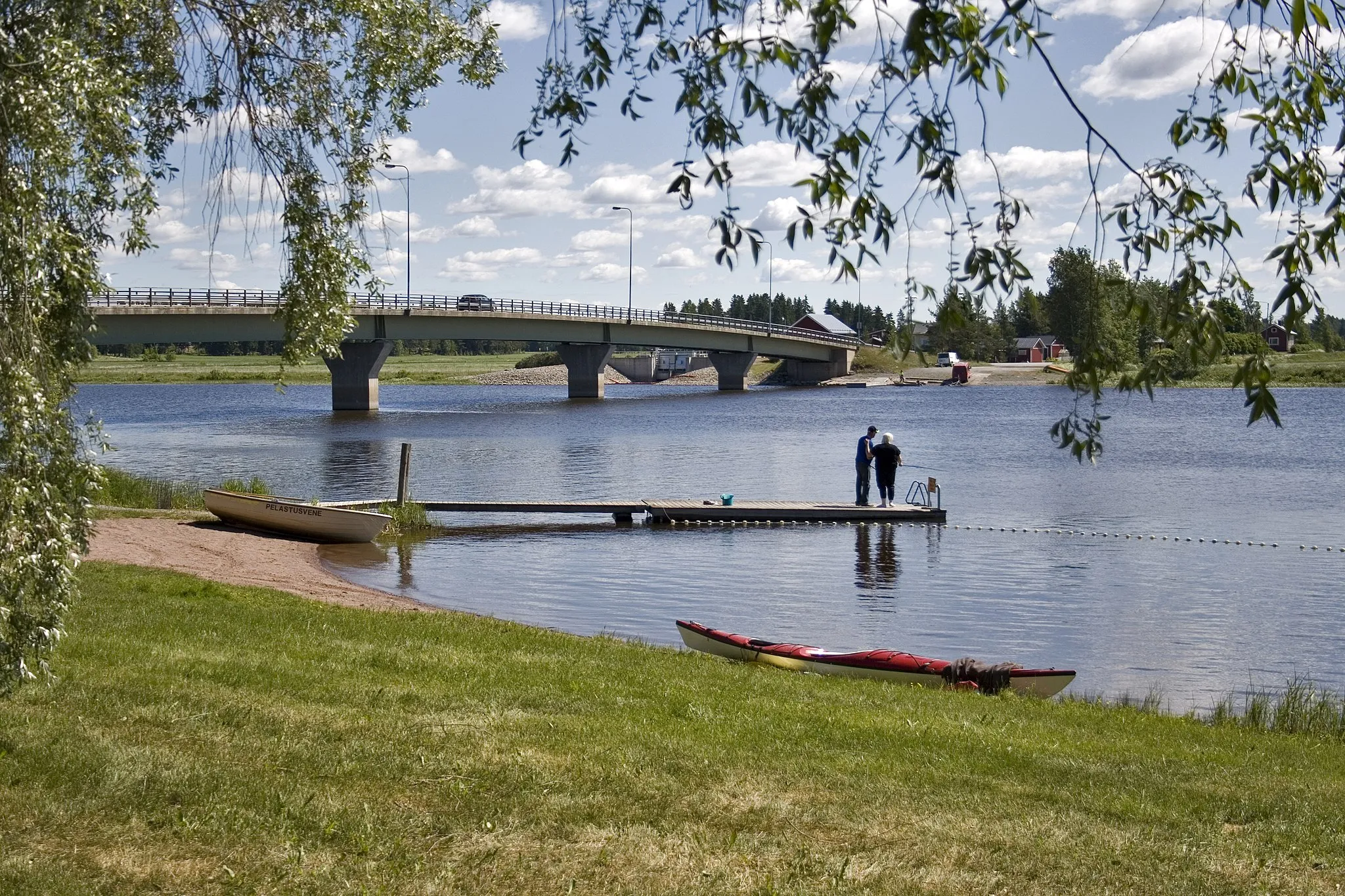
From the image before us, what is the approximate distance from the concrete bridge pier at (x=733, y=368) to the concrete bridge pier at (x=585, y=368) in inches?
804

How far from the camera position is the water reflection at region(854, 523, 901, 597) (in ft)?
79.8

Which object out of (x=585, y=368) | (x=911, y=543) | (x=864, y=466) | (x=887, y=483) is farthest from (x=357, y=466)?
(x=585, y=368)

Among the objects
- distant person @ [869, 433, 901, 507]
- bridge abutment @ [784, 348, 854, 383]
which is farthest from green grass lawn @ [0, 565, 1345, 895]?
bridge abutment @ [784, 348, 854, 383]

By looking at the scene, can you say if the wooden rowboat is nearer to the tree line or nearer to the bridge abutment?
the tree line

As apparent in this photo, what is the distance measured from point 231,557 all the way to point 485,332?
66296 mm

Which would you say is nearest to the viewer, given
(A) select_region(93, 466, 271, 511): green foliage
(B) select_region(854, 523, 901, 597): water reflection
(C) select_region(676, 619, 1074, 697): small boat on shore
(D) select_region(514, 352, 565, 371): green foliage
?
(C) select_region(676, 619, 1074, 697): small boat on shore

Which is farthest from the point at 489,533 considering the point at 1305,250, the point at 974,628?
the point at 1305,250

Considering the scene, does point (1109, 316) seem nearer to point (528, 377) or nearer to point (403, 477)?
point (403, 477)

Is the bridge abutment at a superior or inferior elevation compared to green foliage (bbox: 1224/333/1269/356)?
superior

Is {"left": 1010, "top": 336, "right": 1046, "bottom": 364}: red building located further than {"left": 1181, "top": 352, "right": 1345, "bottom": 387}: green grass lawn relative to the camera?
Yes

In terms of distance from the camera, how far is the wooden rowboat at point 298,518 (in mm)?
28516

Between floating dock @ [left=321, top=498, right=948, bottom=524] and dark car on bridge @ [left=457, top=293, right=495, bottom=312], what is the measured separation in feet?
171

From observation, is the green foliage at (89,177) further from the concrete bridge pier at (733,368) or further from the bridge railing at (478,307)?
the concrete bridge pier at (733,368)

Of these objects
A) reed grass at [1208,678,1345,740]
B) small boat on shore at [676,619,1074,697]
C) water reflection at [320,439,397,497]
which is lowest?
water reflection at [320,439,397,497]
